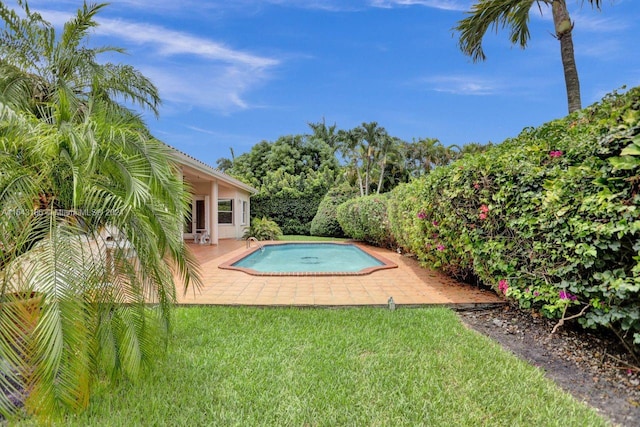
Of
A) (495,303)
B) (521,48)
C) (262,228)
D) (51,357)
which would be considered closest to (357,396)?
(51,357)

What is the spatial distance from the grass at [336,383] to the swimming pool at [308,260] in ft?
14.2

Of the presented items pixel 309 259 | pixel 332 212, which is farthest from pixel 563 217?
pixel 332 212

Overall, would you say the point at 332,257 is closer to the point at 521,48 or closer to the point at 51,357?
the point at 521,48

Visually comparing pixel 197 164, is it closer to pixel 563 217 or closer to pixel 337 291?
pixel 337 291

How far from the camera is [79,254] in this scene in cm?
267

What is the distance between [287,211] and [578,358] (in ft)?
79.4

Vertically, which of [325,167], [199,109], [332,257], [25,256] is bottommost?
[332,257]

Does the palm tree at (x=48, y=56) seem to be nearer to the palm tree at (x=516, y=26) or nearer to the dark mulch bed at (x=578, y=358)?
the dark mulch bed at (x=578, y=358)

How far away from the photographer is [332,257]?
15.6 metres

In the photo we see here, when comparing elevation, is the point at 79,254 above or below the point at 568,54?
below

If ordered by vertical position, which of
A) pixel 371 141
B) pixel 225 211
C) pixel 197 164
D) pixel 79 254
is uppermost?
pixel 371 141

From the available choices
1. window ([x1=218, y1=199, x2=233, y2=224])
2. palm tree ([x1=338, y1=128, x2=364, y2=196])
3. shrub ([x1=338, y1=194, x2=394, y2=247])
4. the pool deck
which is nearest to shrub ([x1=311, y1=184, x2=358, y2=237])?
shrub ([x1=338, y1=194, x2=394, y2=247])

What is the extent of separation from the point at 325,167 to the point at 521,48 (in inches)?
753

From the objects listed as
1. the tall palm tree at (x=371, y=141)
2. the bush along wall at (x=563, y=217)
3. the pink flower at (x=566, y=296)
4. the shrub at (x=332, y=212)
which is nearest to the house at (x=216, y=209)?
the shrub at (x=332, y=212)
